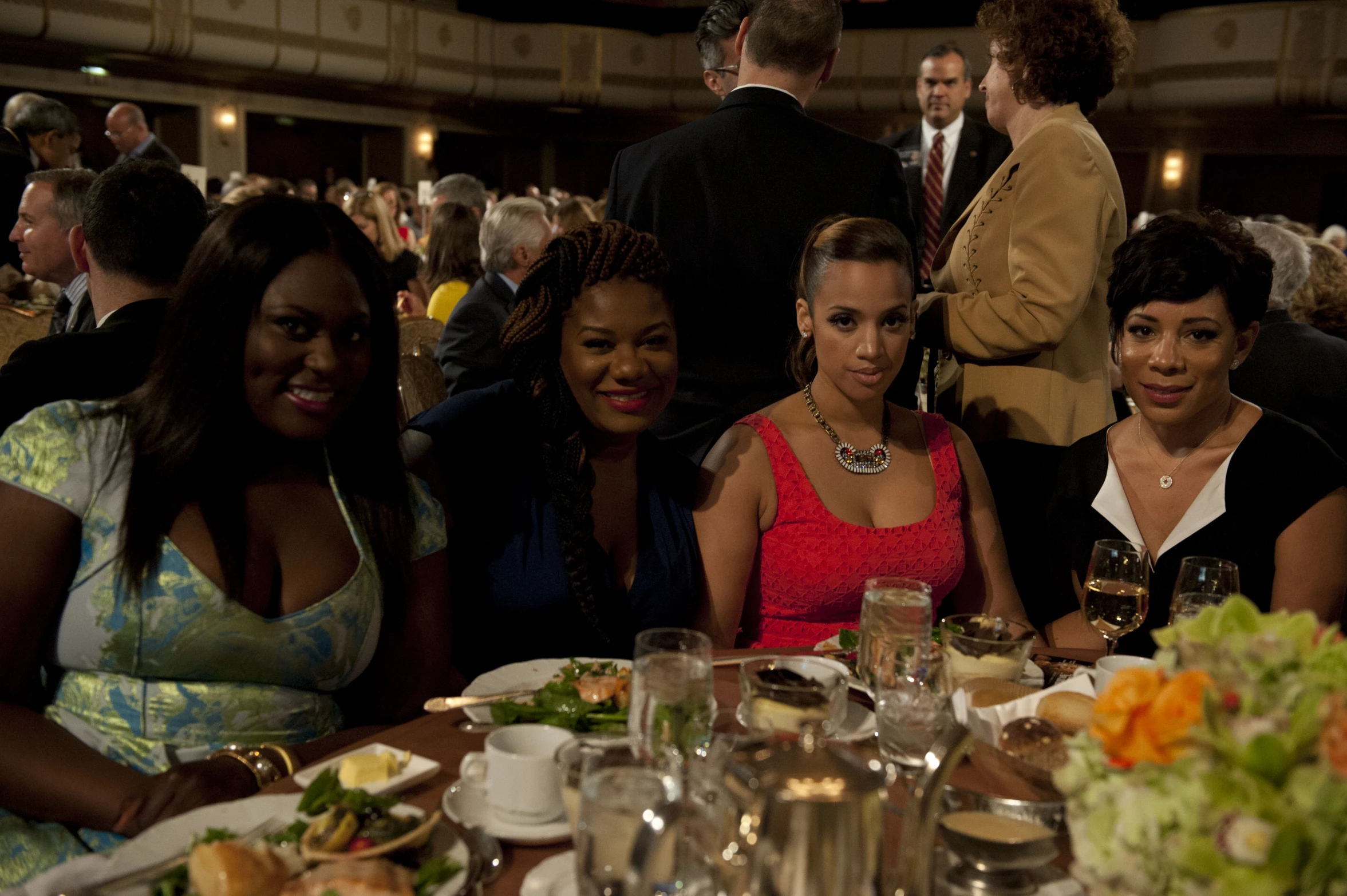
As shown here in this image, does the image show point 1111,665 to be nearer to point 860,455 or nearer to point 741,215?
point 860,455

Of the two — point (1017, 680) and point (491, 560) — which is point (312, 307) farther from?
point (1017, 680)

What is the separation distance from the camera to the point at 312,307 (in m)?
1.64

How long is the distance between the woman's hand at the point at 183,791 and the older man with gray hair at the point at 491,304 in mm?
2935

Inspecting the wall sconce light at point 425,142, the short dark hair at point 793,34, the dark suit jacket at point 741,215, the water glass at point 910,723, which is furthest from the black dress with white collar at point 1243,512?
the wall sconce light at point 425,142

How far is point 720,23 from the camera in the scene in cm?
332

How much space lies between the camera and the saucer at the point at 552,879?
1062 mm

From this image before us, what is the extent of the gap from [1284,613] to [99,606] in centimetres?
144

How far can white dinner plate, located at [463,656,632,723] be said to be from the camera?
156 centimetres

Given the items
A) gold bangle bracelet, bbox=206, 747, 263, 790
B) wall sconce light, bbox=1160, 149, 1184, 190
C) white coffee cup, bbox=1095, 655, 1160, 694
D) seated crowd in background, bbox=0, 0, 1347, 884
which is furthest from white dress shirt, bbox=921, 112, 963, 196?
wall sconce light, bbox=1160, 149, 1184, 190

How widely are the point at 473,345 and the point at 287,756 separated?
10.6ft

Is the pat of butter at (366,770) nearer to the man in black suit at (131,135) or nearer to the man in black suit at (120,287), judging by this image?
the man in black suit at (120,287)

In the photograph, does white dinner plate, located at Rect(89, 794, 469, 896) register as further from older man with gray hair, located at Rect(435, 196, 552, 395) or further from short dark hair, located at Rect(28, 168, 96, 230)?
short dark hair, located at Rect(28, 168, 96, 230)

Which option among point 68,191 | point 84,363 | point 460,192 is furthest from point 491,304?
point 460,192

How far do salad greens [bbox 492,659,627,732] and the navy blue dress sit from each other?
614 mm
